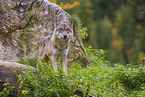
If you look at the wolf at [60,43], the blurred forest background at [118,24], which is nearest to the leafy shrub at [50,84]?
the blurred forest background at [118,24]

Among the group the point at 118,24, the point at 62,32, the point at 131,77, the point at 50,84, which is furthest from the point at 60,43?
the point at 118,24

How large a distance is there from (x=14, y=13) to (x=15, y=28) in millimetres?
854

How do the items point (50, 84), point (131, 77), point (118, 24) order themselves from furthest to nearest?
point (131, 77) → point (50, 84) → point (118, 24)

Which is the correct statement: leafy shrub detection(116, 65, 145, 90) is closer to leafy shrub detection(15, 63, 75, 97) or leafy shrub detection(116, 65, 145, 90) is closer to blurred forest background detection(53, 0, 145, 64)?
leafy shrub detection(15, 63, 75, 97)

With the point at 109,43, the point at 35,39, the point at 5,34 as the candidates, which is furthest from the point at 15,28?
the point at 109,43

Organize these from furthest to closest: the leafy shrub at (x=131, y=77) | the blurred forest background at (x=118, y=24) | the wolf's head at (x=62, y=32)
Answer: the wolf's head at (x=62, y=32)
the leafy shrub at (x=131, y=77)
the blurred forest background at (x=118, y=24)

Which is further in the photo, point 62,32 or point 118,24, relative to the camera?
point 62,32

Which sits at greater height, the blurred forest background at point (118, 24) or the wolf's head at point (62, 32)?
the wolf's head at point (62, 32)

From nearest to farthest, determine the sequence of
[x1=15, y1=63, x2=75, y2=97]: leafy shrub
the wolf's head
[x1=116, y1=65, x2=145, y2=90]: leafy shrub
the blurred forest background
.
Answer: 1. the blurred forest background
2. [x1=15, y1=63, x2=75, y2=97]: leafy shrub
3. [x1=116, y1=65, x2=145, y2=90]: leafy shrub
4. the wolf's head

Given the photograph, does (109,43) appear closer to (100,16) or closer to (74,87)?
(100,16)

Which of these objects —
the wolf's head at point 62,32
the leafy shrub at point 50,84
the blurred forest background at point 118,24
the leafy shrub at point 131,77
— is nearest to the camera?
the blurred forest background at point 118,24

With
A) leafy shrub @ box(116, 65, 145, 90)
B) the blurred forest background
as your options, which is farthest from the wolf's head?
the blurred forest background

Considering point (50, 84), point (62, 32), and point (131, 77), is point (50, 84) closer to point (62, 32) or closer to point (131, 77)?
point (131, 77)

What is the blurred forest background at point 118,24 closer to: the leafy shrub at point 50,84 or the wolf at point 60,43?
the leafy shrub at point 50,84
